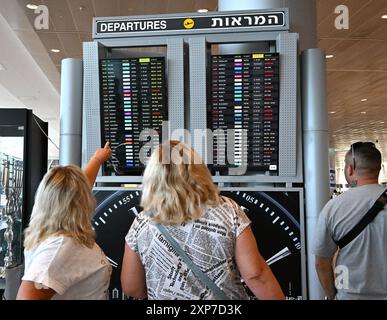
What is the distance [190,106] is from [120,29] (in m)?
0.60

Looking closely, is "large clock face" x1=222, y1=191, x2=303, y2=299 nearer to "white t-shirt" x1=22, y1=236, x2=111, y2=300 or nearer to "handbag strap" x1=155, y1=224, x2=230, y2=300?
"handbag strap" x1=155, y1=224, x2=230, y2=300

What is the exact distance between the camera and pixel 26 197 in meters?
2.62

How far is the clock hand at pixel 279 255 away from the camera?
2326 mm

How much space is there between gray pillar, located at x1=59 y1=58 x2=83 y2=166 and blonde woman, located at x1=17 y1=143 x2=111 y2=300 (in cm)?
93

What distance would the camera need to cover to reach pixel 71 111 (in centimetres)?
253

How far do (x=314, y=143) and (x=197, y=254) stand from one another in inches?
46.2

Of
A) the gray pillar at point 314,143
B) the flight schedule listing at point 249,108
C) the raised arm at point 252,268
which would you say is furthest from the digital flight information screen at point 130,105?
the raised arm at point 252,268

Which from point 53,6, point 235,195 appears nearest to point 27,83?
point 53,6

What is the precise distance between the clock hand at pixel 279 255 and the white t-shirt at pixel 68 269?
1.06 m

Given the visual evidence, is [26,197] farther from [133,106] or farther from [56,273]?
[56,273]

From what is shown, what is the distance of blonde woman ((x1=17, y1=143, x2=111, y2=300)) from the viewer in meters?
1.37
